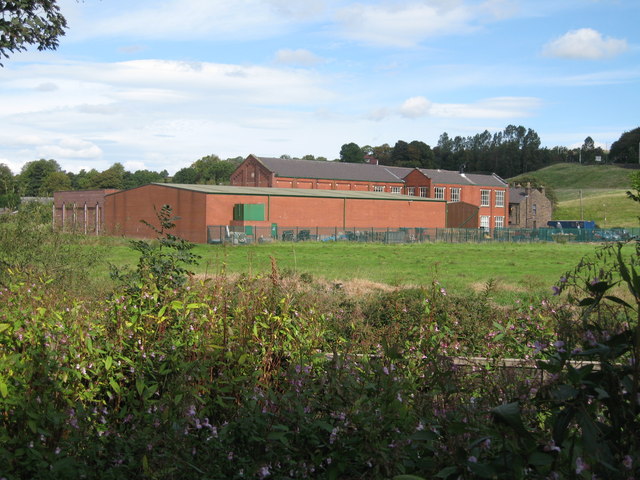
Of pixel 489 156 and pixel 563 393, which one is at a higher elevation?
pixel 489 156

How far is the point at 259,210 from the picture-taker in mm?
53344

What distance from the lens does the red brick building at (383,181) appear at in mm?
80312

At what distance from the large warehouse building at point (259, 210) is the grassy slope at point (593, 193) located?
26.3 meters

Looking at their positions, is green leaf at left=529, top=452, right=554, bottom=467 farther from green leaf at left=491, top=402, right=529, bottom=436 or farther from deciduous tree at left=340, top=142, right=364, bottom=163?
deciduous tree at left=340, top=142, right=364, bottom=163

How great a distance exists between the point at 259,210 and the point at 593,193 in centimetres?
9781

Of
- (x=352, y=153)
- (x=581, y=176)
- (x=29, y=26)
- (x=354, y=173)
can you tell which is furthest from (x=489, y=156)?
(x=29, y=26)

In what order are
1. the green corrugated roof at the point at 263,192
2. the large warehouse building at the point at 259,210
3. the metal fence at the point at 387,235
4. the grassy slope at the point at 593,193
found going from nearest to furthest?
the metal fence at the point at 387,235 < the large warehouse building at the point at 259,210 < the green corrugated roof at the point at 263,192 < the grassy slope at the point at 593,193

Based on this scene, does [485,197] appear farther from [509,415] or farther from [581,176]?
[509,415]

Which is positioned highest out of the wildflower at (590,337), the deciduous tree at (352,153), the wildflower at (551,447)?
the deciduous tree at (352,153)

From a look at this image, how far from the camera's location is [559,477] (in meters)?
2.24

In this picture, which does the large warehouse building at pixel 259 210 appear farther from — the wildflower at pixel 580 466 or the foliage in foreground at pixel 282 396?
the wildflower at pixel 580 466

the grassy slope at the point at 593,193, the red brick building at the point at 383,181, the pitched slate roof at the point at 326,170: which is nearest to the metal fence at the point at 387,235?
the grassy slope at the point at 593,193

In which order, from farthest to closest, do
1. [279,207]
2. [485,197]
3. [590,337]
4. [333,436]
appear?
1. [485,197]
2. [279,207]
3. [333,436]
4. [590,337]

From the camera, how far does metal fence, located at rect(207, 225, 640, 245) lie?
49.9 metres
